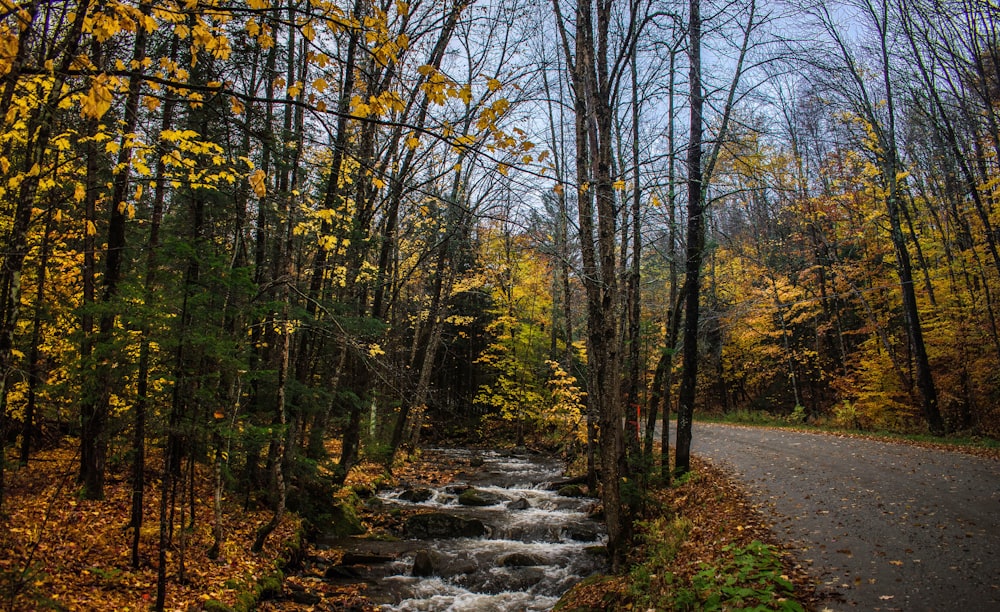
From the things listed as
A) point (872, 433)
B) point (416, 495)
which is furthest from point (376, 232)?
point (872, 433)

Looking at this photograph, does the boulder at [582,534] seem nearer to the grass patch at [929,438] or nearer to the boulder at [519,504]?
the boulder at [519,504]

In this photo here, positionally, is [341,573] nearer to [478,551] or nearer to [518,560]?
[478,551]

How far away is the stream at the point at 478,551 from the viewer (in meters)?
7.95

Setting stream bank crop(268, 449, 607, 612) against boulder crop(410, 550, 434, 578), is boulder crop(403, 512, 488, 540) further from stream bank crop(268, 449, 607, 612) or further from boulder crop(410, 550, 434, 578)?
boulder crop(410, 550, 434, 578)

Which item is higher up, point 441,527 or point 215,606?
point 215,606

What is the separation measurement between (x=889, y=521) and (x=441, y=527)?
8017 mm

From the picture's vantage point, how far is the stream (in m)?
7.95

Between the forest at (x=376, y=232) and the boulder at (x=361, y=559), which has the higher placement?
the forest at (x=376, y=232)

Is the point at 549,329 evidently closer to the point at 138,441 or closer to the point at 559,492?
the point at 559,492

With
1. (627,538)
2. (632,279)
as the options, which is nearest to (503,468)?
(632,279)

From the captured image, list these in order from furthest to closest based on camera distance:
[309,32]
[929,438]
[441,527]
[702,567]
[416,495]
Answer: [929,438] < [416,495] < [441,527] < [702,567] < [309,32]

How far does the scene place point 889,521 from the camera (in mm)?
6914

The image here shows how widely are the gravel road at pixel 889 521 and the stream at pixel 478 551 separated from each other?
3655 mm

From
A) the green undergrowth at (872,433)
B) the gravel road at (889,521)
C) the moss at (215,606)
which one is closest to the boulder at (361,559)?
the moss at (215,606)
